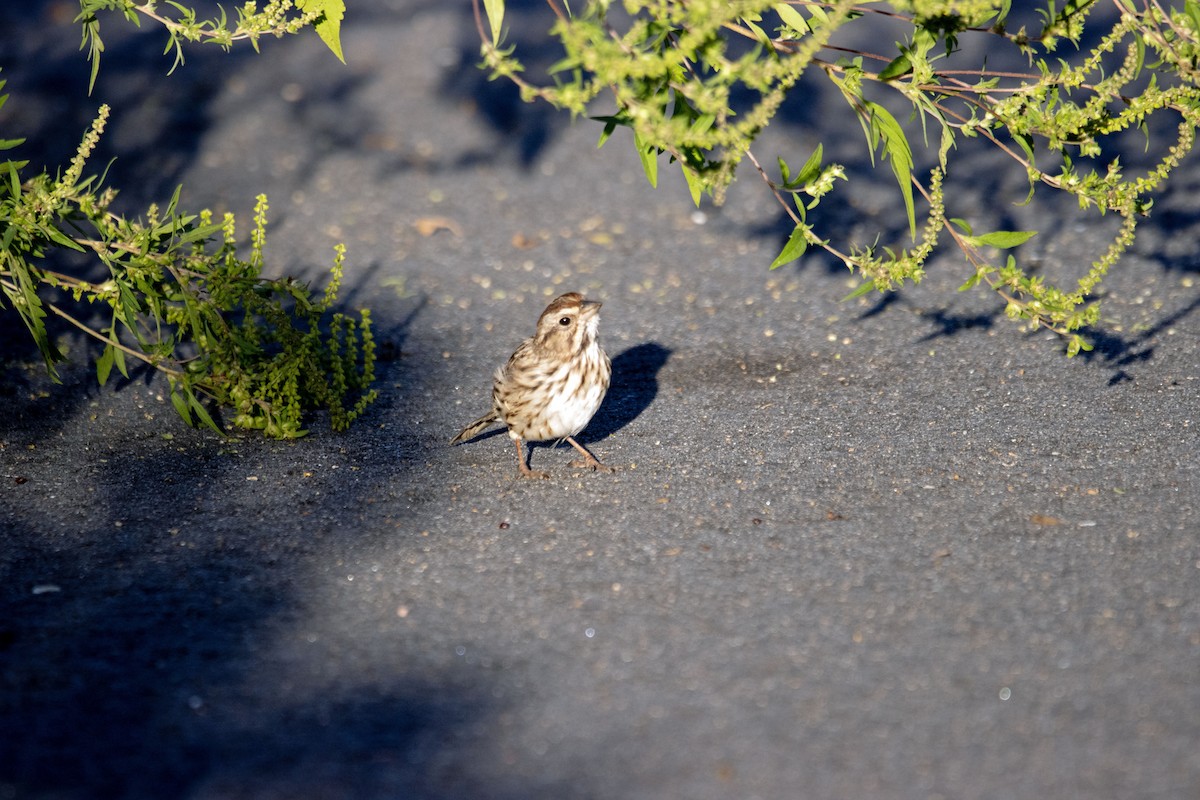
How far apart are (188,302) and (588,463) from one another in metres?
2.03

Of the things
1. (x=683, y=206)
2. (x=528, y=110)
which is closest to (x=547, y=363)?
(x=683, y=206)

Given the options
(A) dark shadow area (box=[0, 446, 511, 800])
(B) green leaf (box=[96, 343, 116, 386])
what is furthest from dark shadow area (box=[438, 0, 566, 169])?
(A) dark shadow area (box=[0, 446, 511, 800])

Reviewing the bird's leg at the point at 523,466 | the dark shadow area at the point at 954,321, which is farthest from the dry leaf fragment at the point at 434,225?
the dark shadow area at the point at 954,321

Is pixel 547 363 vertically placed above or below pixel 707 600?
above

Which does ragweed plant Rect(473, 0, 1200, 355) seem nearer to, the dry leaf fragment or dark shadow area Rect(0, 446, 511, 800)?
dark shadow area Rect(0, 446, 511, 800)

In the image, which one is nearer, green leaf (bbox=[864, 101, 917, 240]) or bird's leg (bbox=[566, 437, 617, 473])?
green leaf (bbox=[864, 101, 917, 240])

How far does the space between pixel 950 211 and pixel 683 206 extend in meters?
1.92

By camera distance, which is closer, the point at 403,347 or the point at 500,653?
the point at 500,653

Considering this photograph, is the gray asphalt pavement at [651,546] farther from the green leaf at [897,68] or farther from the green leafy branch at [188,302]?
the green leaf at [897,68]

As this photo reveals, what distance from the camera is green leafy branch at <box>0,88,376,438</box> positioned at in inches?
208

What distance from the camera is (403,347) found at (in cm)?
713

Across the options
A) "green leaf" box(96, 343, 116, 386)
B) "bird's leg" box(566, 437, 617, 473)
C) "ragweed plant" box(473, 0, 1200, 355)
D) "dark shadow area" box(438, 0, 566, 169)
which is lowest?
"bird's leg" box(566, 437, 617, 473)

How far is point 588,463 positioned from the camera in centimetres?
579

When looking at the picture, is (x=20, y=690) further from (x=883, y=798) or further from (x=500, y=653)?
(x=883, y=798)
